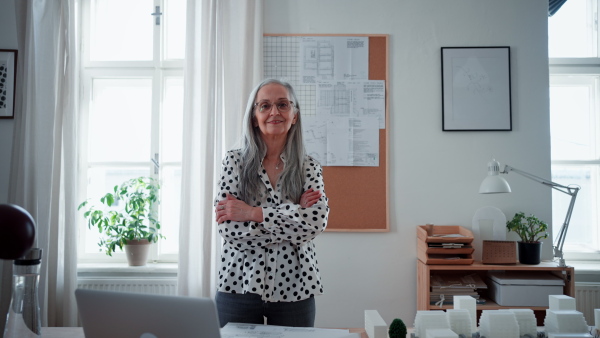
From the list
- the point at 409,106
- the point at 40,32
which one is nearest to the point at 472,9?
the point at 409,106

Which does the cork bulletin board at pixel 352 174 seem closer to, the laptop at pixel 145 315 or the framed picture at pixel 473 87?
the framed picture at pixel 473 87

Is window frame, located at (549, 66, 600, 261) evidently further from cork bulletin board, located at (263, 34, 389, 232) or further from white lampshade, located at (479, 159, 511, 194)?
cork bulletin board, located at (263, 34, 389, 232)

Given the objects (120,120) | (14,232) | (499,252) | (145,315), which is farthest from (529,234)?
(14,232)

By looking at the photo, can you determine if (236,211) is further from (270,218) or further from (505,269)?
(505,269)

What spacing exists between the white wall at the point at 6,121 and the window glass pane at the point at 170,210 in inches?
41.3

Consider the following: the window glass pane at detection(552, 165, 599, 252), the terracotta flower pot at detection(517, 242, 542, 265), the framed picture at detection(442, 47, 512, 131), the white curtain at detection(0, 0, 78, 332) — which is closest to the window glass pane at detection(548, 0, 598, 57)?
the framed picture at detection(442, 47, 512, 131)

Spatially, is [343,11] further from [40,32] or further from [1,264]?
[1,264]

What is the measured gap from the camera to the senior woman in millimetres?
1699

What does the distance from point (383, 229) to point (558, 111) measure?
1636 millimetres

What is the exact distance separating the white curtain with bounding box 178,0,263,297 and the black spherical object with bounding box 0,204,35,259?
102 inches

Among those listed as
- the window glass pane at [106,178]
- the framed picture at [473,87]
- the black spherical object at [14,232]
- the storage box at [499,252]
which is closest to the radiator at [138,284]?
the window glass pane at [106,178]

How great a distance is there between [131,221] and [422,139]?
2061 mm

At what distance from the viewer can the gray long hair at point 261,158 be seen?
188 centimetres

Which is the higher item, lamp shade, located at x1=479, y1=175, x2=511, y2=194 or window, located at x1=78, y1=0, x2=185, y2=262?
window, located at x1=78, y1=0, x2=185, y2=262
